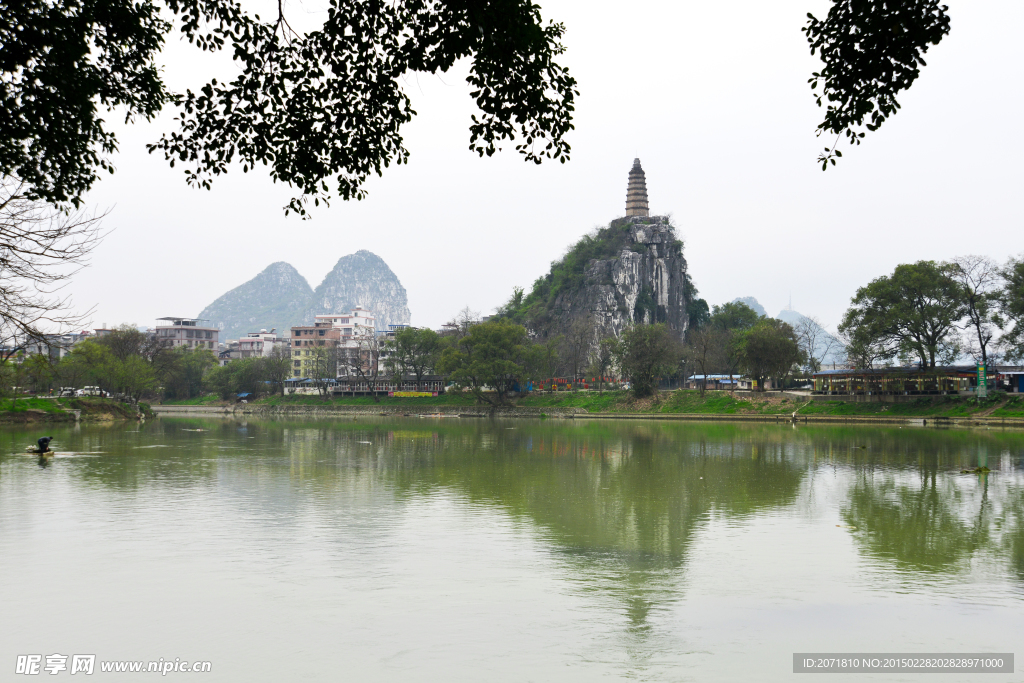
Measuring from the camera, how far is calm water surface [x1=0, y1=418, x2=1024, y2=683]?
810cm

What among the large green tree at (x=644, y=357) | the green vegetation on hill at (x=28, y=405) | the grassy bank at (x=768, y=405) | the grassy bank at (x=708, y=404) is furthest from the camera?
the large green tree at (x=644, y=357)

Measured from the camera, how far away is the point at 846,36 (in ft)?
22.8

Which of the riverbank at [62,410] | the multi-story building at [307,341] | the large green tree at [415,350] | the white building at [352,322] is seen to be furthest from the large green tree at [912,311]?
the white building at [352,322]

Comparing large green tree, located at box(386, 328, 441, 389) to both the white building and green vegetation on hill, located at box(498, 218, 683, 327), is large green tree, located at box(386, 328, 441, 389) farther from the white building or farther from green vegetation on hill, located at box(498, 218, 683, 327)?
Result: the white building

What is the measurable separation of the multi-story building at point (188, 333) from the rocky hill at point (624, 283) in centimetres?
6277

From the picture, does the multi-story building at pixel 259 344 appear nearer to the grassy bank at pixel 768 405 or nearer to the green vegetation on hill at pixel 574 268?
the green vegetation on hill at pixel 574 268

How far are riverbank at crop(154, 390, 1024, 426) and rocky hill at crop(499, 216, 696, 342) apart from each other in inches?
1362

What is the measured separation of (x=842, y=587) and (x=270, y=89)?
31.9ft

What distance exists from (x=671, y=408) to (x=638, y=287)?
53374 millimetres

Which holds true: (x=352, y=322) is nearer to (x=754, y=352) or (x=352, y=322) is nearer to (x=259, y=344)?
(x=259, y=344)

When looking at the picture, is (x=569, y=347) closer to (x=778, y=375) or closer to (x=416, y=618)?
(x=778, y=375)

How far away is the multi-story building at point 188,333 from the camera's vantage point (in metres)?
142

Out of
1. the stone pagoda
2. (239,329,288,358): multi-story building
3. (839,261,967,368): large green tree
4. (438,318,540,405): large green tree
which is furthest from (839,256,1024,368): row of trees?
(239,329,288,358): multi-story building
